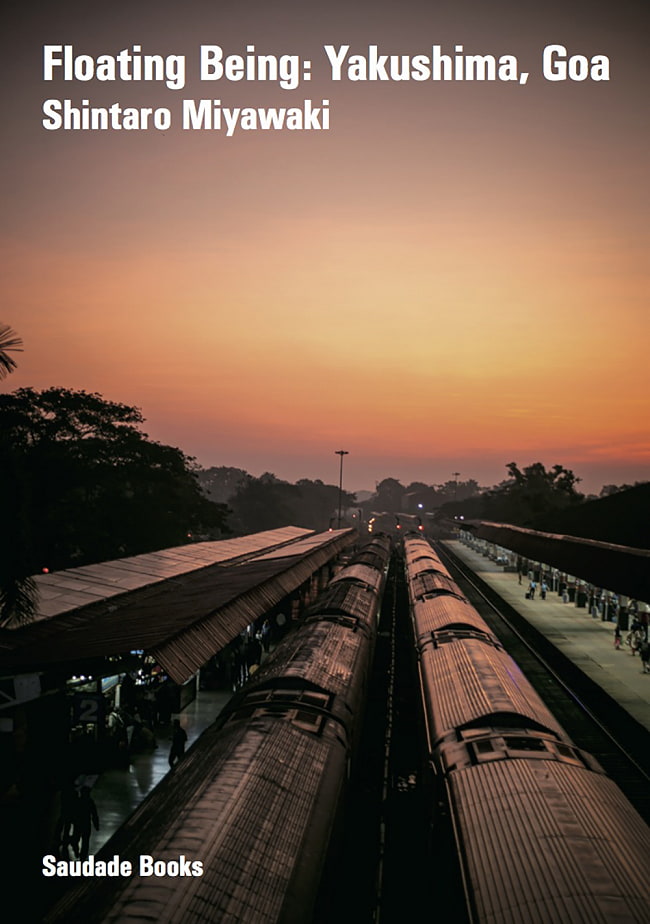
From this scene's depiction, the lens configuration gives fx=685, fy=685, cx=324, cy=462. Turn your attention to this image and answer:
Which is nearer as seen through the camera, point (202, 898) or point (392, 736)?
point (202, 898)

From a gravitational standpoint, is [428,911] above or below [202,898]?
below

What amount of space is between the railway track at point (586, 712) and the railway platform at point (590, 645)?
471 millimetres

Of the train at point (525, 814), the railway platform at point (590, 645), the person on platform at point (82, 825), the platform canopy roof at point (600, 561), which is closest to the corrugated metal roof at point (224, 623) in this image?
the person on platform at point (82, 825)

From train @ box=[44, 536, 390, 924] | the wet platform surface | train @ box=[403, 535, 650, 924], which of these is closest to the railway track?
train @ box=[403, 535, 650, 924]

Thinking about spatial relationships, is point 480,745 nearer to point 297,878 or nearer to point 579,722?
point 297,878

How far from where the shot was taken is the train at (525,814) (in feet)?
21.7

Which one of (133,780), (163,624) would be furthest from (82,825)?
(133,780)

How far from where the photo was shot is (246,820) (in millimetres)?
7949

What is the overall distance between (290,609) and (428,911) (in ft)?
77.4

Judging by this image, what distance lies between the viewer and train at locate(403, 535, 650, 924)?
6.63m

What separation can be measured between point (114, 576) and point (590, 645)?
74.0 ft

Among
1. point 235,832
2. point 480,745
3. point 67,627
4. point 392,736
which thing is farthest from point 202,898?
point 392,736

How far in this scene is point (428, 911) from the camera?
10641 millimetres

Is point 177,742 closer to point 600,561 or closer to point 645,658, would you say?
point 600,561
